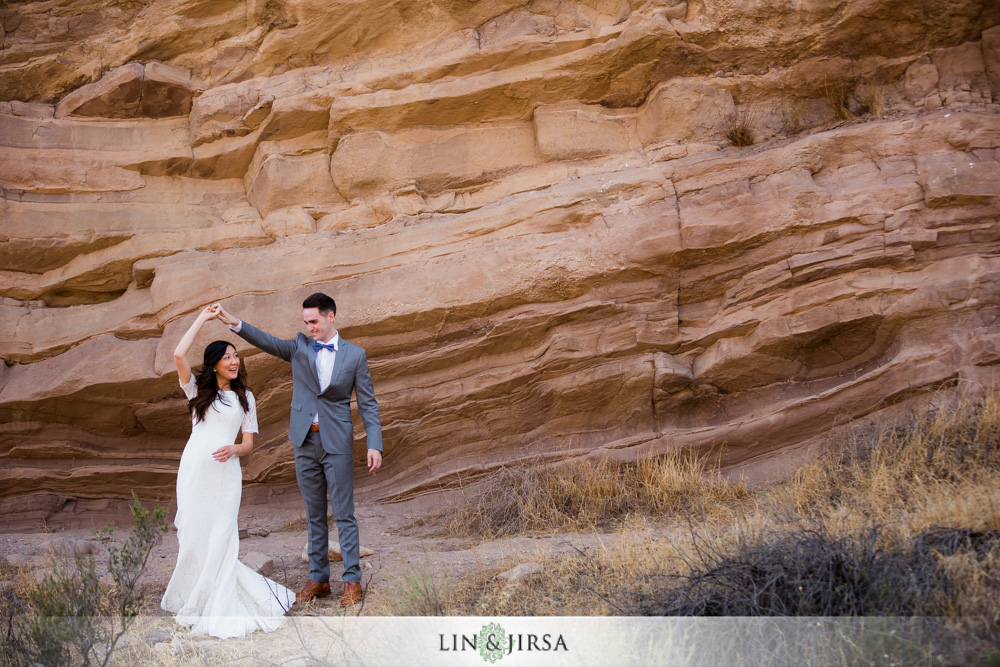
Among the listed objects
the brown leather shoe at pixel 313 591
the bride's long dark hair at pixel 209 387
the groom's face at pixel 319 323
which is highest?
the groom's face at pixel 319 323

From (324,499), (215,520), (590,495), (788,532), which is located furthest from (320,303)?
(788,532)

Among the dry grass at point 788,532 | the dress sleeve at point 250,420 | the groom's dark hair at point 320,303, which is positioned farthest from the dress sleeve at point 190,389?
the dry grass at point 788,532

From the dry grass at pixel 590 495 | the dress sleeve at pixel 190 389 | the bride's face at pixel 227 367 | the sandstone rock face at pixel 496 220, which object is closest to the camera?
the dress sleeve at pixel 190 389

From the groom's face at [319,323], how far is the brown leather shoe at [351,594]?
1651mm

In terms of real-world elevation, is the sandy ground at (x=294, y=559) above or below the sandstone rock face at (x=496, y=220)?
below

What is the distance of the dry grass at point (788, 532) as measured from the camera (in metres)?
3.73

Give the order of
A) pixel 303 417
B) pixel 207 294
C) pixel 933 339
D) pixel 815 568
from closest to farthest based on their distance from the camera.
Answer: pixel 815 568 < pixel 303 417 < pixel 933 339 < pixel 207 294

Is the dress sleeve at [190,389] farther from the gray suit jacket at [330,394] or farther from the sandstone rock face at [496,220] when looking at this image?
the sandstone rock face at [496,220]

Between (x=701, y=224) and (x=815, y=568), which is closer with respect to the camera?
(x=815, y=568)

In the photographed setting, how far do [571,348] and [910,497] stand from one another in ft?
10.6

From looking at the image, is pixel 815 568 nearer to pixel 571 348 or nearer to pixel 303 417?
pixel 303 417

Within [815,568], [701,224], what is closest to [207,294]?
[701,224]

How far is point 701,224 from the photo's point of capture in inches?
294

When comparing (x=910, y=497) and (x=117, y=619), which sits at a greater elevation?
(x=910, y=497)
